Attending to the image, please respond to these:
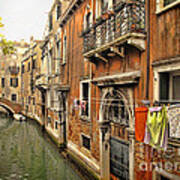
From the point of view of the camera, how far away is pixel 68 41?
12.8 meters

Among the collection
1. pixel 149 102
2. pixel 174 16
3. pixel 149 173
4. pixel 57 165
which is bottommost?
pixel 57 165

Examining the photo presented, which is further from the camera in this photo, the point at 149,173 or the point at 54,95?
the point at 54,95

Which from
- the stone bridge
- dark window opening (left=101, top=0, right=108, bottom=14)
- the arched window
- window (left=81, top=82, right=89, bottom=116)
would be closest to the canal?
window (left=81, top=82, right=89, bottom=116)

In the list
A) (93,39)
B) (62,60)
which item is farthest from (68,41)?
(93,39)

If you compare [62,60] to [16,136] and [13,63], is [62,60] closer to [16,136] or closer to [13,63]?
[16,136]

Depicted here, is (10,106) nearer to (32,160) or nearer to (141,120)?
(32,160)

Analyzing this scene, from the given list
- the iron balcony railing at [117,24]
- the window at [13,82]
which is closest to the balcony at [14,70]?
the window at [13,82]

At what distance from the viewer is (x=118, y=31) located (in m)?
6.61

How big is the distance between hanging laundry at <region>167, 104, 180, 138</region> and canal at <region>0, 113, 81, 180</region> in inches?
238

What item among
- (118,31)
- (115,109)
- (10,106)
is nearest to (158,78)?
(118,31)

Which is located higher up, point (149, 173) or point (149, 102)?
point (149, 102)

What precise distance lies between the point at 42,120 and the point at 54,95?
5.79 m

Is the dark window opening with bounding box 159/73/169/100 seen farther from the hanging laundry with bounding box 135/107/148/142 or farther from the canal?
the canal

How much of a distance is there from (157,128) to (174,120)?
0.50 m
